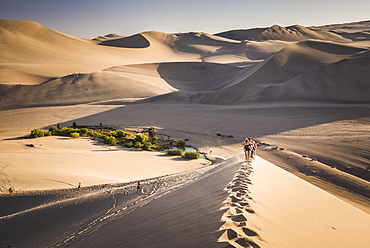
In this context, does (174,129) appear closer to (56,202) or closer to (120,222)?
(56,202)

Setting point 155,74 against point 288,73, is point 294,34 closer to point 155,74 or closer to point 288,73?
point 155,74

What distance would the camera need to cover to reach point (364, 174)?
1098cm

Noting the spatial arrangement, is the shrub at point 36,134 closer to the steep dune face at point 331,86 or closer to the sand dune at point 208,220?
the sand dune at point 208,220

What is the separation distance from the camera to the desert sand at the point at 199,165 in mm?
3639

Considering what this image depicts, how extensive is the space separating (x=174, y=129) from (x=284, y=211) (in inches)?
793

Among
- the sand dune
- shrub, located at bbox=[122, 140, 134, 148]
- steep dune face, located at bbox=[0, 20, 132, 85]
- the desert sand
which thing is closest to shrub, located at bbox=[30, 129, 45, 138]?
the desert sand

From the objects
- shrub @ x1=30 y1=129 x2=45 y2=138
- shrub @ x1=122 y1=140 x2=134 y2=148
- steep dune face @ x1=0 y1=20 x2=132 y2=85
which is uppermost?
steep dune face @ x1=0 y1=20 x2=132 y2=85

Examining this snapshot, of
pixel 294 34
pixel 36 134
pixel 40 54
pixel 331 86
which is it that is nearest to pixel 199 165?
pixel 36 134

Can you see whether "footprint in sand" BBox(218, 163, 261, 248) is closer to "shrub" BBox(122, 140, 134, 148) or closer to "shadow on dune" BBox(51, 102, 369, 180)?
"shrub" BBox(122, 140, 134, 148)

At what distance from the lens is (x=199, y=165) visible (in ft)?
42.5

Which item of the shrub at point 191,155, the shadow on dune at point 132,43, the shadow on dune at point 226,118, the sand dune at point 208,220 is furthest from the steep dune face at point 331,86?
the shadow on dune at point 132,43

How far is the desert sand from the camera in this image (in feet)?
11.9

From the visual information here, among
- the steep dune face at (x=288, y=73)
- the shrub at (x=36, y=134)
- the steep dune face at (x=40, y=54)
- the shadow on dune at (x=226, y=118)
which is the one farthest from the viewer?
the steep dune face at (x=40, y=54)

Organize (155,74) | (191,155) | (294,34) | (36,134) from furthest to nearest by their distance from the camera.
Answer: (294,34)
(155,74)
(36,134)
(191,155)
